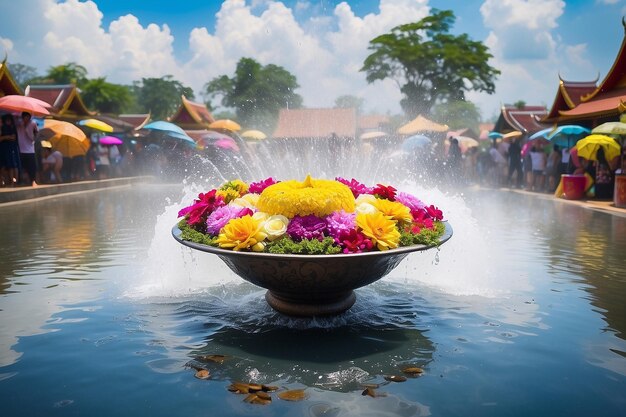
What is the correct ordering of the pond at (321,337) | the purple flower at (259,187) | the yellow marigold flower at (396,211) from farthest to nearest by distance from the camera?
1. the purple flower at (259,187)
2. the yellow marigold flower at (396,211)
3. the pond at (321,337)

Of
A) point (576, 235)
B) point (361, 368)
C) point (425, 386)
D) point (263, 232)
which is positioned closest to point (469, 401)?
point (425, 386)

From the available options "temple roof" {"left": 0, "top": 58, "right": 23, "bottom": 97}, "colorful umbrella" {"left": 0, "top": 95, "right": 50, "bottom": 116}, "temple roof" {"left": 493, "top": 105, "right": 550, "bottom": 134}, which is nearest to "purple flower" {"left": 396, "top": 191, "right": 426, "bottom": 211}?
"colorful umbrella" {"left": 0, "top": 95, "right": 50, "bottom": 116}

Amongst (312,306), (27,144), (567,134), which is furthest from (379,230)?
(567,134)

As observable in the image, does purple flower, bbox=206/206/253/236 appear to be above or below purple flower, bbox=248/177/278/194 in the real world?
below

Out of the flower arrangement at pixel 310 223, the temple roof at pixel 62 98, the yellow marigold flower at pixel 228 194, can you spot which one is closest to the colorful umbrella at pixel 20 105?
the temple roof at pixel 62 98

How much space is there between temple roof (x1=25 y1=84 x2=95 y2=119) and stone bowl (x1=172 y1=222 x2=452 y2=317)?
21947 millimetres

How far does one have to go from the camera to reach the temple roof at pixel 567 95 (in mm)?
20562

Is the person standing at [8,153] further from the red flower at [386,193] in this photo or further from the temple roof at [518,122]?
the temple roof at [518,122]

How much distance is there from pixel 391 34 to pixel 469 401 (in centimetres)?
4304

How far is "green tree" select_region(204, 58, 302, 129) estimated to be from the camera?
61688 millimetres

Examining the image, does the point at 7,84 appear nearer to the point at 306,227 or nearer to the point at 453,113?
the point at 306,227

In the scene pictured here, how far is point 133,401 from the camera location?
3.46 meters

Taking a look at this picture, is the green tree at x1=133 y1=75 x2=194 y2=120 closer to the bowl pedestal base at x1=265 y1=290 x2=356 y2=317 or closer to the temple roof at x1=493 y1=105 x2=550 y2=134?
the temple roof at x1=493 y1=105 x2=550 y2=134

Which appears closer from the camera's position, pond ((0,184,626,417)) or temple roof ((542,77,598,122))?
pond ((0,184,626,417))
